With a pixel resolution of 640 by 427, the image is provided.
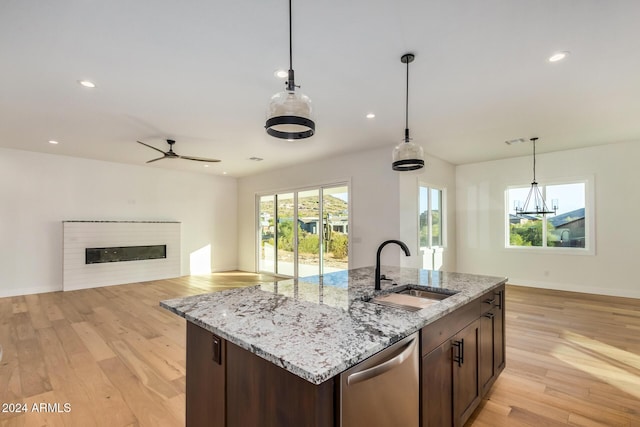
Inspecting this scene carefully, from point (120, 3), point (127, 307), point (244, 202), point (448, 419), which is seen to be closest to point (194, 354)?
point (448, 419)

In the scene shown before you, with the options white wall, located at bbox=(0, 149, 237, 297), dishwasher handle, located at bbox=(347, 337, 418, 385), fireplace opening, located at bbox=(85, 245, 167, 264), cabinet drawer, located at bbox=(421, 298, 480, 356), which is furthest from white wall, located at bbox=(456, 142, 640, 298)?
fireplace opening, located at bbox=(85, 245, 167, 264)

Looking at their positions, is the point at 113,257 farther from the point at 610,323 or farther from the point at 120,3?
the point at 610,323

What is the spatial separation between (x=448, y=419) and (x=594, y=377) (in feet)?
6.27

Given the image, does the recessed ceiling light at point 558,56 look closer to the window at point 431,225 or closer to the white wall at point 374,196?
the white wall at point 374,196

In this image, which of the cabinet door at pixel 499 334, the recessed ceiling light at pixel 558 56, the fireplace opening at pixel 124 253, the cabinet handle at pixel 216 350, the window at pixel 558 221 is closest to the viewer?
the cabinet handle at pixel 216 350

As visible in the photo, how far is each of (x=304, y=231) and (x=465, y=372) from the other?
531cm

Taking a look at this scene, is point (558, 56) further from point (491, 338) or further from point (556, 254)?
point (556, 254)

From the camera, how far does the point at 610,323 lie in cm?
397

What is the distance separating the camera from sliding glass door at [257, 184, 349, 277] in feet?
20.8

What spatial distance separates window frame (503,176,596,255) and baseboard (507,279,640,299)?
63 centimetres

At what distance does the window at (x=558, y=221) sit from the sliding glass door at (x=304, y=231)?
12.0ft

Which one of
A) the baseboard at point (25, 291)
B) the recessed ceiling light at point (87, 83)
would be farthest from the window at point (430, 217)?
the baseboard at point (25, 291)

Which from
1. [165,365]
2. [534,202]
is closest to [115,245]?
[165,365]

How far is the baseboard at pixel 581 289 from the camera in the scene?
17.5ft
